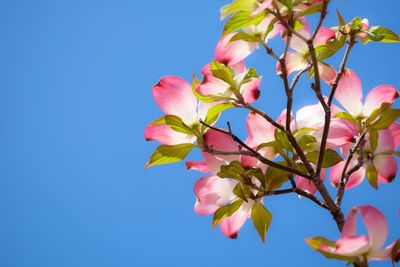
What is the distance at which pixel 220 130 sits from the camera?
0.77 m

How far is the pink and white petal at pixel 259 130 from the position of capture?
0.80 meters

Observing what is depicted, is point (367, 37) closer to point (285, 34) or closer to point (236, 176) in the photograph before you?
point (285, 34)

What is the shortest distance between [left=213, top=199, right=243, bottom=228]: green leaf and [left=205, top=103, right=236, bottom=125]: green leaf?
0.47ft

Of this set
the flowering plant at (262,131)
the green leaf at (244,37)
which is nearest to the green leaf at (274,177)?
the flowering plant at (262,131)

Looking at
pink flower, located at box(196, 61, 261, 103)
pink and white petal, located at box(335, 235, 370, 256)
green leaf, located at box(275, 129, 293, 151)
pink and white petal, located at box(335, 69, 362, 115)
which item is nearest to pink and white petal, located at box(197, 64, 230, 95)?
pink flower, located at box(196, 61, 261, 103)

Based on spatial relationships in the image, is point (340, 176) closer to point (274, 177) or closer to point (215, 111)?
point (274, 177)

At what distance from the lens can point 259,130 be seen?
31.6 inches

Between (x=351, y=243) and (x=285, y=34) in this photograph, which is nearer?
(x=351, y=243)

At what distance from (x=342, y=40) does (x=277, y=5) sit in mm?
190

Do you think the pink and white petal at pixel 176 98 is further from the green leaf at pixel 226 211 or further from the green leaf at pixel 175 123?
the green leaf at pixel 226 211

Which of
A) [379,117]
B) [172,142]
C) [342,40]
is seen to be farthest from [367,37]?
[172,142]

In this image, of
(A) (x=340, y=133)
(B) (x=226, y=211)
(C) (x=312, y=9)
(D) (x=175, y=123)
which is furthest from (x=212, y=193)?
(C) (x=312, y=9)

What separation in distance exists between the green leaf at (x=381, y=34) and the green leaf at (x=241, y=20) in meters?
0.24

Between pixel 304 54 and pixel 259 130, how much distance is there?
0.17 m
